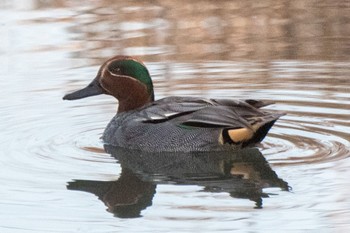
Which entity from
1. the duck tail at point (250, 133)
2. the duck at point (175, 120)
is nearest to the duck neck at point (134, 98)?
the duck at point (175, 120)

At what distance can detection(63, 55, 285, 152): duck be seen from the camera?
28.8ft

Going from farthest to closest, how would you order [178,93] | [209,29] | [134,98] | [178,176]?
[209,29] < [178,93] < [134,98] < [178,176]

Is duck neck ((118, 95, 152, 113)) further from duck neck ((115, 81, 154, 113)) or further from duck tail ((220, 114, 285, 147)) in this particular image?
duck tail ((220, 114, 285, 147))

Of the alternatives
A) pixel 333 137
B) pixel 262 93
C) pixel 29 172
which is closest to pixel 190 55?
pixel 262 93

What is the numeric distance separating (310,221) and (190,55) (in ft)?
17.3

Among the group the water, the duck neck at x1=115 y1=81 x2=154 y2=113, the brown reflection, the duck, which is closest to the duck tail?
the duck

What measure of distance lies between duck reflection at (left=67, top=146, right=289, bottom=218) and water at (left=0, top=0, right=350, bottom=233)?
14mm

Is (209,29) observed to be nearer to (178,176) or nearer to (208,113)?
(208,113)

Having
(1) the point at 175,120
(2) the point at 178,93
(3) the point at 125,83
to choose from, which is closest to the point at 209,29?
(2) the point at 178,93

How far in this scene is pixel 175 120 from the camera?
Result: 900 cm

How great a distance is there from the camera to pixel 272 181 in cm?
802

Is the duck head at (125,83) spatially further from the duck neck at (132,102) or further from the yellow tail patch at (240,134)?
the yellow tail patch at (240,134)

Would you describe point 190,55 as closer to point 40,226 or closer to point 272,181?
point 272,181

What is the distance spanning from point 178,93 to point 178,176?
241 centimetres
